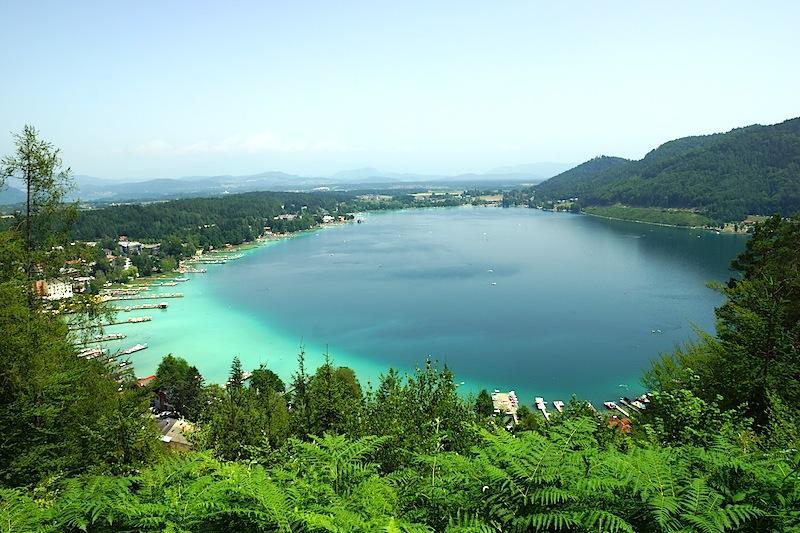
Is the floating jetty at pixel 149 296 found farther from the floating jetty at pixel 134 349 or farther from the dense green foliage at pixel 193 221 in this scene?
the dense green foliage at pixel 193 221

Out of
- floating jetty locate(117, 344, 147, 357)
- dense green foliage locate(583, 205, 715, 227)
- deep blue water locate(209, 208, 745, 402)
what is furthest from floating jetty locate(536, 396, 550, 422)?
dense green foliage locate(583, 205, 715, 227)

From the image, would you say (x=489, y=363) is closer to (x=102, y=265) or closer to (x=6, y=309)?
(x=6, y=309)

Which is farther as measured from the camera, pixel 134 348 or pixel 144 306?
pixel 144 306

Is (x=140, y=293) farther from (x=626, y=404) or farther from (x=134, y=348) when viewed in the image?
(x=626, y=404)

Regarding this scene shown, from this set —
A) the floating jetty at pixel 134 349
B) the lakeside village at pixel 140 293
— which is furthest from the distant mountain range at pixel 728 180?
the floating jetty at pixel 134 349

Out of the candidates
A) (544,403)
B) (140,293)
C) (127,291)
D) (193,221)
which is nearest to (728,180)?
(544,403)

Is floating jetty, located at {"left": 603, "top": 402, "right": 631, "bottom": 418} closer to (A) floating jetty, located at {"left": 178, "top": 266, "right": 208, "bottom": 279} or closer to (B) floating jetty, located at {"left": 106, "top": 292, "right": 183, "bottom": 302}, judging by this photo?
(B) floating jetty, located at {"left": 106, "top": 292, "right": 183, "bottom": 302}
